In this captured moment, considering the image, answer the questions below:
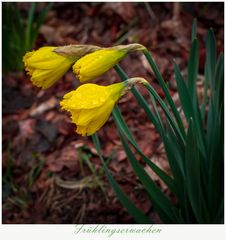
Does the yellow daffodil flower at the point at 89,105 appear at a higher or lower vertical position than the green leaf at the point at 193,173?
higher

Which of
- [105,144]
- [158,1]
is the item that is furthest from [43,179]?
[158,1]

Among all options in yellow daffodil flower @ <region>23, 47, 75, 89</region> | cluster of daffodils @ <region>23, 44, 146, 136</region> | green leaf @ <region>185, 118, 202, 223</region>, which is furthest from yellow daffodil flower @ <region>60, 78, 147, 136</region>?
green leaf @ <region>185, 118, 202, 223</region>

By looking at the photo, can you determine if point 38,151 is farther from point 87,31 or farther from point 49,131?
point 87,31

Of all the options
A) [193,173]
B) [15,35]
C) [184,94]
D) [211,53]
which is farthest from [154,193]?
[15,35]

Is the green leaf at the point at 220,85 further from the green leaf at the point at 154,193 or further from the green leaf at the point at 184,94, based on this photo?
the green leaf at the point at 154,193

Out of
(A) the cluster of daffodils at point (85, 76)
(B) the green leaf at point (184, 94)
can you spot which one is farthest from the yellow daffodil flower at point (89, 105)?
(B) the green leaf at point (184, 94)

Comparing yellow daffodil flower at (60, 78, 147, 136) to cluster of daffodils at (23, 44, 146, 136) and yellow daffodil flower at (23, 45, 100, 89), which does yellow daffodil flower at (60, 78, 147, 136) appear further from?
yellow daffodil flower at (23, 45, 100, 89)
